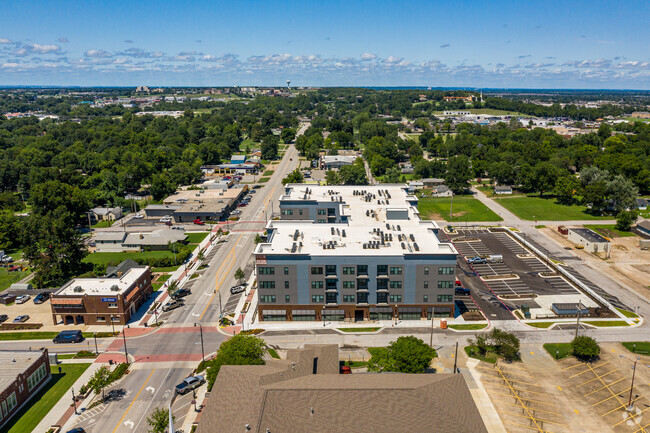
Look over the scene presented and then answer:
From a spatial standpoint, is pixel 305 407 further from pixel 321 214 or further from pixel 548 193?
pixel 548 193

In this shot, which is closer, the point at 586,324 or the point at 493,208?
the point at 586,324

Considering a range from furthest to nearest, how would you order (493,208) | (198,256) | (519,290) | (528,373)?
(493,208) < (198,256) < (519,290) < (528,373)

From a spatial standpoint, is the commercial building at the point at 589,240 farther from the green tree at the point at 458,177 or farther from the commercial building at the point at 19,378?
the commercial building at the point at 19,378

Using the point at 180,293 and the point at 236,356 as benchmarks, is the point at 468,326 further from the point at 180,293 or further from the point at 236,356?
the point at 180,293

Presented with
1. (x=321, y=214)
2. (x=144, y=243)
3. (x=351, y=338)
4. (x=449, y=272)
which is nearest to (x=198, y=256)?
(x=144, y=243)

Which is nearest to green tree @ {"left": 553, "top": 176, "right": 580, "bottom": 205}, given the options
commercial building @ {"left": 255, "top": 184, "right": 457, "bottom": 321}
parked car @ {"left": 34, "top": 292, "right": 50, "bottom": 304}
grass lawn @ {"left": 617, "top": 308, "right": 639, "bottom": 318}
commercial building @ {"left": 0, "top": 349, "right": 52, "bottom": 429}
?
grass lawn @ {"left": 617, "top": 308, "right": 639, "bottom": 318}

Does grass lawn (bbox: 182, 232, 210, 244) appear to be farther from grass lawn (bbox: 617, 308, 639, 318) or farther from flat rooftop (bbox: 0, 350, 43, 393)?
grass lawn (bbox: 617, 308, 639, 318)

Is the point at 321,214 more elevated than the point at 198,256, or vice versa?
the point at 321,214
